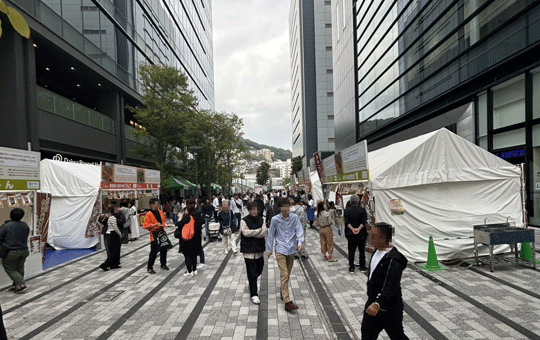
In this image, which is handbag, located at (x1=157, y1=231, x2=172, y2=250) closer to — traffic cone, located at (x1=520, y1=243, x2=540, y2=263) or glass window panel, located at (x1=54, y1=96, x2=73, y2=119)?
traffic cone, located at (x1=520, y1=243, x2=540, y2=263)

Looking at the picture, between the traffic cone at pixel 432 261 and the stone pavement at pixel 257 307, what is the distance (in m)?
0.25

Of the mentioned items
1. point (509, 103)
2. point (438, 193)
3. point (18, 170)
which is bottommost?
point (438, 193)

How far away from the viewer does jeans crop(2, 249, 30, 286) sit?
617 cm

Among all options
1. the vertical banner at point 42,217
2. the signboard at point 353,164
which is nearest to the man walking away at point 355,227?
the signboard at point 353,164

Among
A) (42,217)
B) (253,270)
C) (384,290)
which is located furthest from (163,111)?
(384,290)

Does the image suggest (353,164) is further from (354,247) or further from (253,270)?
(253,270)

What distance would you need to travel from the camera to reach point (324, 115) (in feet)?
185

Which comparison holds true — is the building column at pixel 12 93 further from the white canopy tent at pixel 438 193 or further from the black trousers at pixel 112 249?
the white canopy tent at pixel 438 193

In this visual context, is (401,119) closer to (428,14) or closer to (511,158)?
(428,14)

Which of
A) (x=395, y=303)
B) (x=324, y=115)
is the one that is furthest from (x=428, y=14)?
(x=324, y=115)

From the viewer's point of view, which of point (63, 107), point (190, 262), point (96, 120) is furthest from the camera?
point (96, 120)

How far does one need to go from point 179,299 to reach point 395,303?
13.7ft

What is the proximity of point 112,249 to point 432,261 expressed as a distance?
26.0 feet

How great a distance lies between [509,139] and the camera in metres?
14.5
